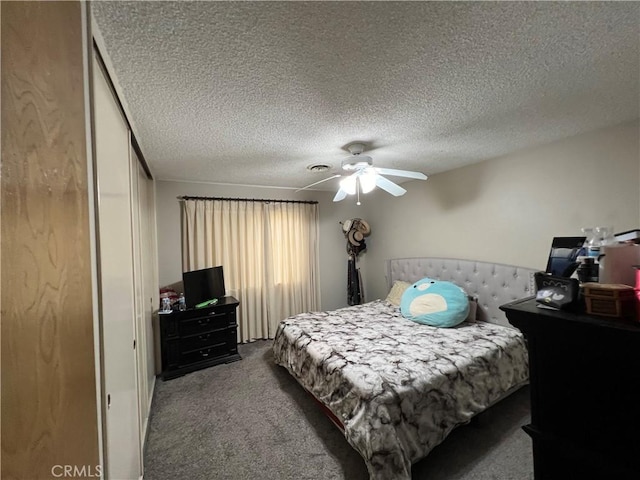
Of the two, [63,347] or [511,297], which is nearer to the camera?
[63,347]

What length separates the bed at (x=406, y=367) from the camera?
5.15 ft

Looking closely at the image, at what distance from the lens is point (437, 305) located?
2.76 meters

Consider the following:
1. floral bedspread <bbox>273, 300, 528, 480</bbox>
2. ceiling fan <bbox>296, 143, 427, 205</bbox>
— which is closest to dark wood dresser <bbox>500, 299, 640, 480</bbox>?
floral bedspread <bbox>273, 300, 528, 480</bbox>

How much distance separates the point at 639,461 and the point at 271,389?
253 centimetres

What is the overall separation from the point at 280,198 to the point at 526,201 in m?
3.12

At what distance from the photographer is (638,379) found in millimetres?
692

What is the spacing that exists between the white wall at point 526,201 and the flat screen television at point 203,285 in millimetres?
2719

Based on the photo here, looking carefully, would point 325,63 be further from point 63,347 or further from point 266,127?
point 63,347

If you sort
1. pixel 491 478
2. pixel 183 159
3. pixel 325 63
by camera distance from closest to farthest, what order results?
1. pixel 325 63
2. pixel 491 478
3. pixel 183 159

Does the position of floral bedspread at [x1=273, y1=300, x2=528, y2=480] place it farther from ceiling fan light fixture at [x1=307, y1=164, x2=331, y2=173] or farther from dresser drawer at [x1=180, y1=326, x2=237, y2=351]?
ceiling fan light fixture at [x1=307, y1=164, x2=331, y2=173]

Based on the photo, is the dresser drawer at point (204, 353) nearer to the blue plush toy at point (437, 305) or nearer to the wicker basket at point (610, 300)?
the blue plush toy at point (437, 305)

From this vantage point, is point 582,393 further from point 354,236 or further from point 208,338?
point 354,236

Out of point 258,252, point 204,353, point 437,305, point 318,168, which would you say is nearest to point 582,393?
point 437,305

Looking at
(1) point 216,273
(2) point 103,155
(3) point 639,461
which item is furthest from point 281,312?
(3) point 639,461
